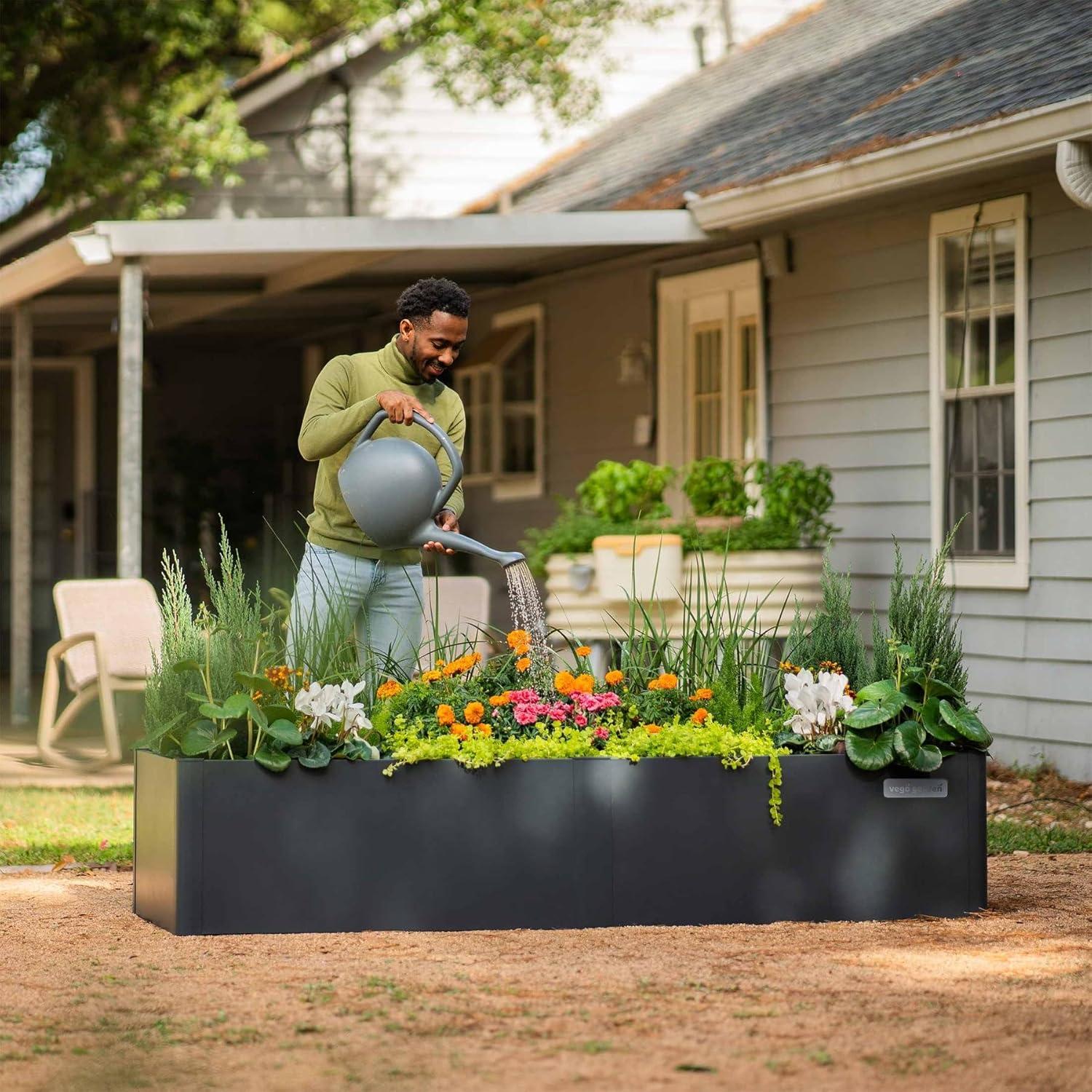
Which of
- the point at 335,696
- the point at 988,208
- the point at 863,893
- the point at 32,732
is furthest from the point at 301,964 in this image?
the point at 32,732

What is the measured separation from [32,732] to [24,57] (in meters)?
7.75

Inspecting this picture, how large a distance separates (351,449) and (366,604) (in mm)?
476

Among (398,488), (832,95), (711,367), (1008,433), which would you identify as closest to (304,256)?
(711,367)

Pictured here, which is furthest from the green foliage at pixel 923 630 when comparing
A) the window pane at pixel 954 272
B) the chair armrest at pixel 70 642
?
the chair armrest at pixel 70 642

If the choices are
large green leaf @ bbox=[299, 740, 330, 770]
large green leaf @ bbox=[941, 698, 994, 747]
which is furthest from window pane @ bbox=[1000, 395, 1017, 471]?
large green leaf @ bbox=[299, 740, 330, 770]

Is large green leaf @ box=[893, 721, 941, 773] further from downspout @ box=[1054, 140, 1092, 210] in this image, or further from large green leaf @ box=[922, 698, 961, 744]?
downspout @ box=[1054, 140, 1092, 210]

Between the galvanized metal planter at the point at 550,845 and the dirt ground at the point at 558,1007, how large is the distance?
0.10m

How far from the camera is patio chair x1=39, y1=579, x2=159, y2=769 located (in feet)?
29.4

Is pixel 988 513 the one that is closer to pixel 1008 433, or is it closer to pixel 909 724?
pixel 1008 433

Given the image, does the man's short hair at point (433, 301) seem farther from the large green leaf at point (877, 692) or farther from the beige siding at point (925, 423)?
the beige siding at point (925, 423)

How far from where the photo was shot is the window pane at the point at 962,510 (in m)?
8.58

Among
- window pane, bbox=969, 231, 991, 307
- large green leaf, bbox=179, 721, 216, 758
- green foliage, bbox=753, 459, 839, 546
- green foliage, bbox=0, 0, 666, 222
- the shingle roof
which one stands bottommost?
large green leaf, bbox=179, 721, 216, 758

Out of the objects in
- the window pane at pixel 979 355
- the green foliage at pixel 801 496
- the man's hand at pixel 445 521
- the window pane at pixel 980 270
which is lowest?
the man's hand at pixel 445 521

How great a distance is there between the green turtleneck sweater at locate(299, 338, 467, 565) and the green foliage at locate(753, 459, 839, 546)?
3446 mm
